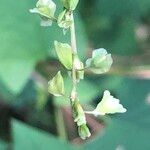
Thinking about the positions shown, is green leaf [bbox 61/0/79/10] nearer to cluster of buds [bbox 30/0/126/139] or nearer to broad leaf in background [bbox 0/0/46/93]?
cluster of buds [bbox 30/0/126/139]

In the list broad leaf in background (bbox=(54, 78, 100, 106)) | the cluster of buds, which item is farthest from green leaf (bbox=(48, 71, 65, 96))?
broad leaf in background (bbox=(54, 78, 100, 106))

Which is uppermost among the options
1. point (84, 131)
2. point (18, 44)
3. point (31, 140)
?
point (84, 131)

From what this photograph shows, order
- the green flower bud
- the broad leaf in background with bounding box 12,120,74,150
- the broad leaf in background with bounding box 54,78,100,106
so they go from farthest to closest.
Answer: the broad leaf in background with bounding box 54,78,100,106, the broad leaf in background with bounding box 12,120,74,150, the green flower bud

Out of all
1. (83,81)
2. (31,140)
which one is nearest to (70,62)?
(31,140)

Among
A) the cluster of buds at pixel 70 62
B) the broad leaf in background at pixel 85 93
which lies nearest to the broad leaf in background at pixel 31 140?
the broad leaf in background at pixel 85 93

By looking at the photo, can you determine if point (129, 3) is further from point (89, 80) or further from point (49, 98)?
point (49, 98)

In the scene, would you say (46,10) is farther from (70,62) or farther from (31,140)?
(31,140)
